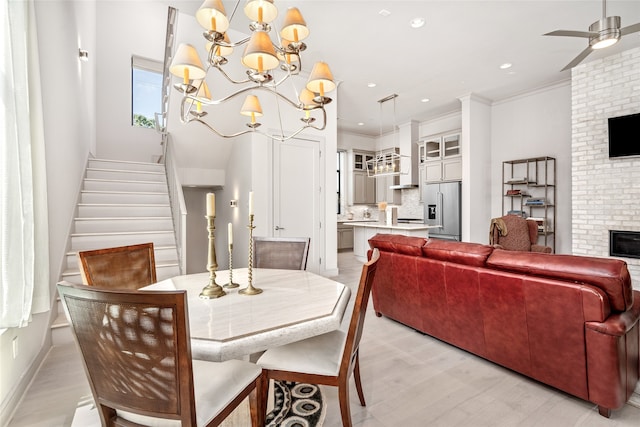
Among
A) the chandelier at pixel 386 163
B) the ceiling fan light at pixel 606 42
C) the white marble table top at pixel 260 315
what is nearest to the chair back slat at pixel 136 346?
the white marble table top at pixel 260 315

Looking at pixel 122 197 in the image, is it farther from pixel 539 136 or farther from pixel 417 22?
pixel 539 136

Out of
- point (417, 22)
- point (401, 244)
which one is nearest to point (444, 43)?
point (417, 22)

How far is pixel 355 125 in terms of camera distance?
26.2 feet

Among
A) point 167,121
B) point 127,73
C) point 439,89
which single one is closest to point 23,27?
point 167,121

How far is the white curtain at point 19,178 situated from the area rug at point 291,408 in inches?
28.4

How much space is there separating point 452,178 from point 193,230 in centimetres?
571

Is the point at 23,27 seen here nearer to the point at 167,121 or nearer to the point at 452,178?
the point at 167,121

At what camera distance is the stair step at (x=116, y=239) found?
342 cm

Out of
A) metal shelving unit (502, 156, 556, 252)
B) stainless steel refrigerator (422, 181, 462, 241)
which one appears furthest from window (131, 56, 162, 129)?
metal shelving unit (502, 156, 556, 252)

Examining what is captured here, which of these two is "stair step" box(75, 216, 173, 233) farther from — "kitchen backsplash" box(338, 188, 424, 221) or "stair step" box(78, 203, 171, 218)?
"kitchen backsplash" box(338, 188, 424, 221)

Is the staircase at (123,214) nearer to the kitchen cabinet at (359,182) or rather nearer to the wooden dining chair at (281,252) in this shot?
the wooden dining chair at (281,252)

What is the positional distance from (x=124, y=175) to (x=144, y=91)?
9.67 feet

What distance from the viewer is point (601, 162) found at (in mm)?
4500

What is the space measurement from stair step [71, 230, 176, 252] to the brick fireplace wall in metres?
6.13
